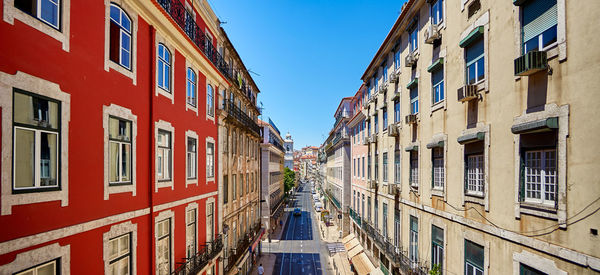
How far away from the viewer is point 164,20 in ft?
35.1

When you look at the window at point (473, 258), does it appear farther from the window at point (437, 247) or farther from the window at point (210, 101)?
the window at point (210, 101)

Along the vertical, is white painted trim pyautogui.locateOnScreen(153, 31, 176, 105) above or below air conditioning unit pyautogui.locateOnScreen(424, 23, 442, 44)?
below

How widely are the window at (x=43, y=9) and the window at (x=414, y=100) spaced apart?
13.9 m

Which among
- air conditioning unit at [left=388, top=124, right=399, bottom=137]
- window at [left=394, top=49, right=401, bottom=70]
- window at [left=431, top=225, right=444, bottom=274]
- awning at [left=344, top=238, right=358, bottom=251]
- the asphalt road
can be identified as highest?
window at [left=394, top=49, right=401, bottom=70]

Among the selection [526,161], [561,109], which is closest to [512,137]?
[526,161]

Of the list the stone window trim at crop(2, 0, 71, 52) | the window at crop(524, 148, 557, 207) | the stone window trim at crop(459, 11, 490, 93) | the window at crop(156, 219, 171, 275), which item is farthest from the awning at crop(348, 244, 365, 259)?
the stone window trim at crop(2, 0, 71, 52)

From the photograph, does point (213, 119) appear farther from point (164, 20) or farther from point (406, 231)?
point (406, 231)

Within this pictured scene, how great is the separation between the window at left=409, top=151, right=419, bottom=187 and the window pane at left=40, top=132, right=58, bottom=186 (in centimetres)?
1394

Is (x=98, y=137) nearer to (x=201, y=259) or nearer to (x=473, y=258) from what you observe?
(x=201, y=259)

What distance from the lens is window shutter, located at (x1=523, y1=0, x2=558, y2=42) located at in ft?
22.6

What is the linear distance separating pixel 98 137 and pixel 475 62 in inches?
445

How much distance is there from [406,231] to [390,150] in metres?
5.23

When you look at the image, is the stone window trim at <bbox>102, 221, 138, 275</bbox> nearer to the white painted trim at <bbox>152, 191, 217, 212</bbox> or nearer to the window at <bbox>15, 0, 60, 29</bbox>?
the white painted trim at <bbox>152, 191, 217, 212</bbox>

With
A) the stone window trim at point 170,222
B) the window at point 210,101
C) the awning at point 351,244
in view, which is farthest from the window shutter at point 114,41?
the awning at point 351,244
